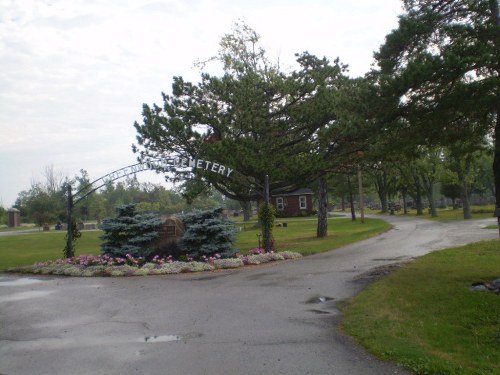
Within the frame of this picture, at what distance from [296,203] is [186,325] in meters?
63.8

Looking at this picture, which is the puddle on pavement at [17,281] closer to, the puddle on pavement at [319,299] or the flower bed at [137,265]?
the flower bed at [137,265]

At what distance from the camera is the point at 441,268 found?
13055 millimetres

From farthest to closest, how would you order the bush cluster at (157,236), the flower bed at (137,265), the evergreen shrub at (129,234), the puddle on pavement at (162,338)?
the evergreen shrub at (129,234) < the bush cluster at (157,236) < the flower bed at (137,265) < the puddle on pavement at (162,338)

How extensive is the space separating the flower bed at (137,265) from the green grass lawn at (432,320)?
19.8 ft

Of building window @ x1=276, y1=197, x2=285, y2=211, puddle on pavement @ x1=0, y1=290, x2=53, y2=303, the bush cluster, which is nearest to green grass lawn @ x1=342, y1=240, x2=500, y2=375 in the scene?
the bush cluster

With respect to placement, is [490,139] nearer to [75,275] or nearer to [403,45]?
[403,45]

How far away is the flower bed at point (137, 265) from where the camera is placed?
15969 mm

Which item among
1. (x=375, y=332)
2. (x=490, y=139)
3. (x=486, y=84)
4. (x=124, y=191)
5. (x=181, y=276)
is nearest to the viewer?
(x=375, y=332)

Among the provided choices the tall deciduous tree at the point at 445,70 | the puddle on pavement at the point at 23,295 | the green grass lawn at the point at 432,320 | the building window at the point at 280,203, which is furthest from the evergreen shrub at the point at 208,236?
the building window at the point at 280,203

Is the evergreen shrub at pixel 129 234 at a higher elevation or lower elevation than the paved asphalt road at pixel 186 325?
higher

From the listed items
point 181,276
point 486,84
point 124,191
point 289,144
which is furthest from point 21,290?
point 124,191

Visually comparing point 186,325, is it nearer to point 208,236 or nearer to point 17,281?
point 17,281

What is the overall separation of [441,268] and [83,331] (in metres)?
9.62

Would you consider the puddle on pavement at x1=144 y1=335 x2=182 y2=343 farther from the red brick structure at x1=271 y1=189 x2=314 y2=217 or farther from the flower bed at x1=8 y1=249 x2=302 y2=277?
the red brick structure at x1=271 y1=189 x2=314 y2=217
